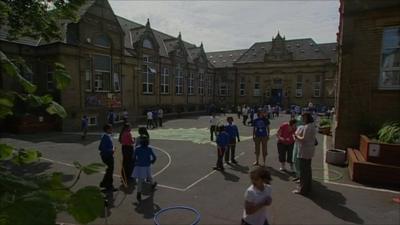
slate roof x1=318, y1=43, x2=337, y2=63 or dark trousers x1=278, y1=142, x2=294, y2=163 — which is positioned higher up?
slate roof x1=318, y1=43, x2=337, y2=63

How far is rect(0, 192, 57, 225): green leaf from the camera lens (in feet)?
3.79

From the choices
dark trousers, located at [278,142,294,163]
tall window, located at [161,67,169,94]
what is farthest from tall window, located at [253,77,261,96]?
dark trousers, located at [278,142,294,163]

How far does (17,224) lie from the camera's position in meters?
1.14

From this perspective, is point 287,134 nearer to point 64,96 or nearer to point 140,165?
point 140,165

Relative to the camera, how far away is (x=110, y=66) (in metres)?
29.0

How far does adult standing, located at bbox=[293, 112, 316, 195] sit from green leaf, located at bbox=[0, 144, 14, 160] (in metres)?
7.35

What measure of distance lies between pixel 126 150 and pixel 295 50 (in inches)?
1958

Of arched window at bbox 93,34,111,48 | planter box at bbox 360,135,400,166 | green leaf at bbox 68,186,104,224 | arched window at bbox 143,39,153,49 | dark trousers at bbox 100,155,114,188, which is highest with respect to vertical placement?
arched window at bbox 143,39,153,49

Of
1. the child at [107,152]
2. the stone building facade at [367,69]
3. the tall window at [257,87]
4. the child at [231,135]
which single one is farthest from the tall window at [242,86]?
the child at [107,152]

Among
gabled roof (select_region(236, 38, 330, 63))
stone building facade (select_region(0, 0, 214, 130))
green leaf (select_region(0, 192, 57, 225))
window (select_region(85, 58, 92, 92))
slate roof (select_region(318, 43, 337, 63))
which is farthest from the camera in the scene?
gabled roof (select_region(236, 38, 330, 63))

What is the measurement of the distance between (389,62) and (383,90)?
123 centimetres

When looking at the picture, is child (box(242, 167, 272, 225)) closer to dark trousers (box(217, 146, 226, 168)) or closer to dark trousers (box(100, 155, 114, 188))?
dark trousers (box(100, 155, 114, 188))

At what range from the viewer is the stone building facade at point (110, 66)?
956 inches

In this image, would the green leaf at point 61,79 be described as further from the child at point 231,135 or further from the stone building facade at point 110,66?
the stone building facade at point 110,66
